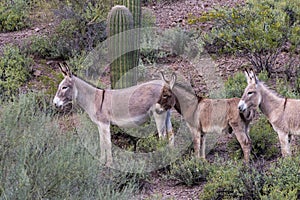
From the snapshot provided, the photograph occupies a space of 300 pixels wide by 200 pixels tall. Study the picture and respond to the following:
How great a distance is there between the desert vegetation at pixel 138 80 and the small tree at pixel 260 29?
0.02 m

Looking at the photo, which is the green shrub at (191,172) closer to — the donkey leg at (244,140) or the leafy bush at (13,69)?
the donkey leg at (244,140)

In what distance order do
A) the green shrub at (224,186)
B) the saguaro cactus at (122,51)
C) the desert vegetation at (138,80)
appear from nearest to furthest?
1. the desert vegetation at (138,80)
2. the green shrub at (224,186)
3. the saguaro cactus at (122,51)

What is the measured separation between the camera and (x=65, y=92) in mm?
8000

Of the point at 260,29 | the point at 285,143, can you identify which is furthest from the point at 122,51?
the point at 285,143

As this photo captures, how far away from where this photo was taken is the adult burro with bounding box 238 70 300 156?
23.9 feet

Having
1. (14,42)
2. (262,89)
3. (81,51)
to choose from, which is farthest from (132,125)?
(14,42)

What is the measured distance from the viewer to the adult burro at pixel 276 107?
7.28 metres

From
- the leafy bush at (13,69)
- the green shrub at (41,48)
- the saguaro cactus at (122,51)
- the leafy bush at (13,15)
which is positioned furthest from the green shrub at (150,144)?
the leafy bush at (13,15)

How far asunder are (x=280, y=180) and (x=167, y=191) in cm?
152

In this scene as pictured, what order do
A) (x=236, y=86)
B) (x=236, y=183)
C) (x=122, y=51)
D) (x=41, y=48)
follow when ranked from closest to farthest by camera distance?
1. (x=236, y=183)
2. (x=122, y=51)
3. (x=236, y=86)
4. (x=41, y=48)

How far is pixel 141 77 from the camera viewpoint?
1088cm

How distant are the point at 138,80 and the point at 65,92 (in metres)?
2.90

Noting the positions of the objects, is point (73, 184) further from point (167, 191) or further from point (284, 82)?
point (284, 82)

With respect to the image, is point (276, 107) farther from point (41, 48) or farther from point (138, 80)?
point (41, 48)
